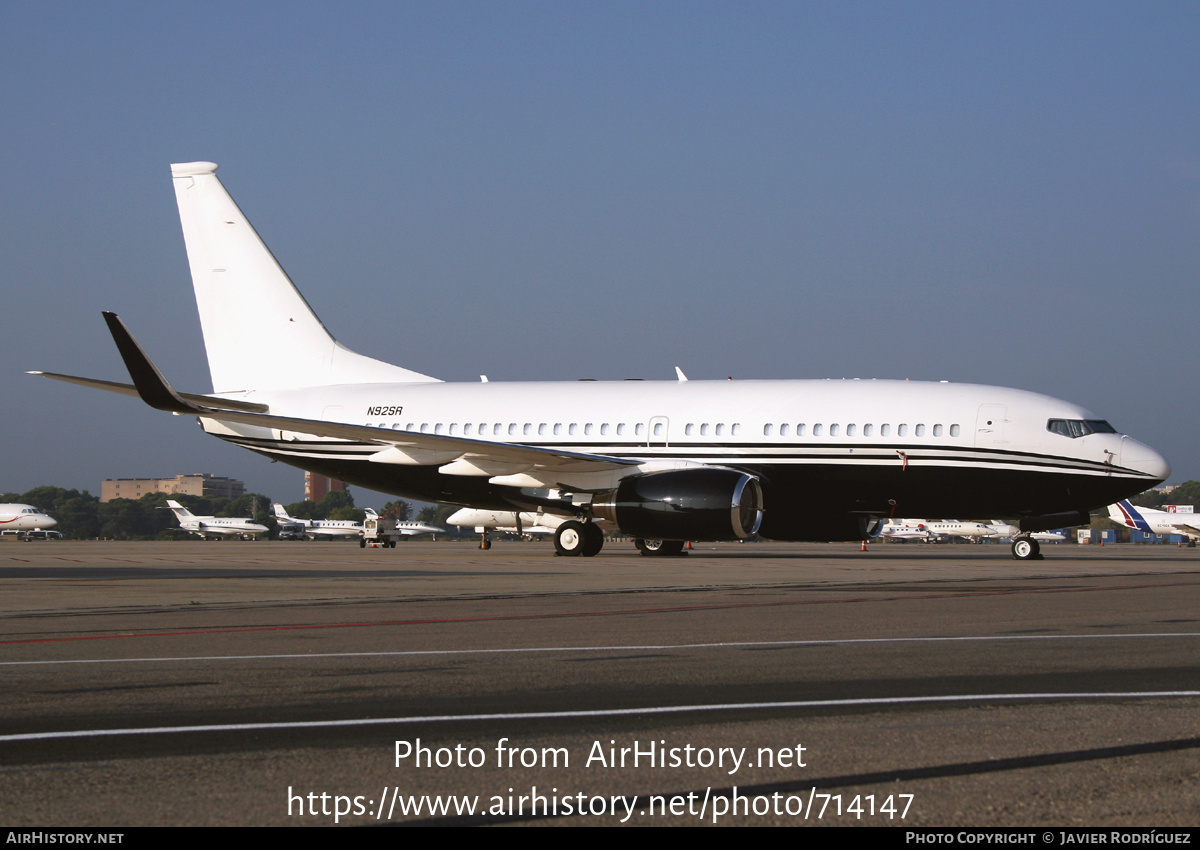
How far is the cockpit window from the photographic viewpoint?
25.8 meters

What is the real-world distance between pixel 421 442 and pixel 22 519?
226 feet

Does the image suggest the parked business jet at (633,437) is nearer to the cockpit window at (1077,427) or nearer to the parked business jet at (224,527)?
the cockpit window at (1077,427)

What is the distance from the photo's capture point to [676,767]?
4738mm

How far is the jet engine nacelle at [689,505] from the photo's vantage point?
25.1 metres

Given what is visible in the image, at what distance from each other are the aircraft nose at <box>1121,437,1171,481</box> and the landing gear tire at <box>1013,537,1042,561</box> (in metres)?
4.73

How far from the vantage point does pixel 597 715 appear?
5926 mm

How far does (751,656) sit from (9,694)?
15.5ft

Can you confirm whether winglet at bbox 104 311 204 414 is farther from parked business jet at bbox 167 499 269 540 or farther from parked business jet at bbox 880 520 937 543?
parked business jet at bbox 880 520 937 543

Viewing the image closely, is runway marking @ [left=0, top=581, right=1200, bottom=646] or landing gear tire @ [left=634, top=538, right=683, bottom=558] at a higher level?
runway marking @ [left=0, top=581, right=1200, bottom=646]

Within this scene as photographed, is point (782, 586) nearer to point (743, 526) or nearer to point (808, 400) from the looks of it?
point (743, 526)

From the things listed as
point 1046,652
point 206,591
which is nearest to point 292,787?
point 1046,652

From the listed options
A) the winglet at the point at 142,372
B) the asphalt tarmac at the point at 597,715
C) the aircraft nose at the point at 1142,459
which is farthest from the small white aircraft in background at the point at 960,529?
the asphalt tarmac at the point at 597,715

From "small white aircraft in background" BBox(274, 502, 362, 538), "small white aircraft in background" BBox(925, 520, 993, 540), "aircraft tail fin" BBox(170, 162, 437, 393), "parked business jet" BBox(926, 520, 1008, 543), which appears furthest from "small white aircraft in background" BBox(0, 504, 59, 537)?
"small white aircraft in background" BBox(925, 520, 993, 540)

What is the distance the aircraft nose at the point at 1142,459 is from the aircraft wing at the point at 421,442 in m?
10.8
